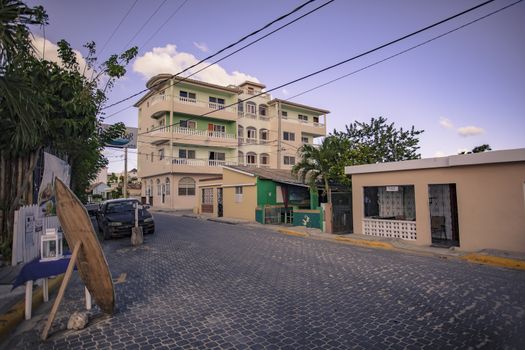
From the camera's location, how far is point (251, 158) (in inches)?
1548

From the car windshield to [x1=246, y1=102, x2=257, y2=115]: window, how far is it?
2669cm

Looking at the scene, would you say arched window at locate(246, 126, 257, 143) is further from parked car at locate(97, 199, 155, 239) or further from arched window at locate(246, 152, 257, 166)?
parked car at locate(97, 199, 155, 239)

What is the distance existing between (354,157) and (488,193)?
25.8 feet

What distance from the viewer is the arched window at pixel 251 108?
129 ft

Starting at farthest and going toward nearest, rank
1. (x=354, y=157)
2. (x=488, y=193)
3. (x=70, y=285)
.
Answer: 1. (x=354, y=157)
2. (x=488, y=193)
3. (x=70, y=285)

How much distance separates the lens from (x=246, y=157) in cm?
3862

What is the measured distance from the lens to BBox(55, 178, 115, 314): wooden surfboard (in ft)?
14.1

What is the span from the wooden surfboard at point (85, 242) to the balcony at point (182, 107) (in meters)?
29.2

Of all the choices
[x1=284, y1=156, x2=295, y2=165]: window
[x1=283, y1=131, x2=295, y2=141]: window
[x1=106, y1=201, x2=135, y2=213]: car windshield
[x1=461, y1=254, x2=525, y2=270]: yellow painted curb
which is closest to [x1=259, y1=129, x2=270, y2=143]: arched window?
[x1=283, y1=131, x2=295, y2=141]: window

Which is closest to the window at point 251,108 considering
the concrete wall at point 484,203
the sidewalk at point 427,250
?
the sidewalk at point 427,250

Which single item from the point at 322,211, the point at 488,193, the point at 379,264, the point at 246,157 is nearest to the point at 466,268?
the point at 379,264

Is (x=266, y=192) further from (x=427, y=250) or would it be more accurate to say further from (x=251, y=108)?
(x=251, y=108)

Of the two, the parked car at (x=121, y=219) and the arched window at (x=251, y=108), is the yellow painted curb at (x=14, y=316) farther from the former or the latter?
the arched window at (x=251, y=108)

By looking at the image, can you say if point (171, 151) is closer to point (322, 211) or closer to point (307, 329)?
point (322, 211)
